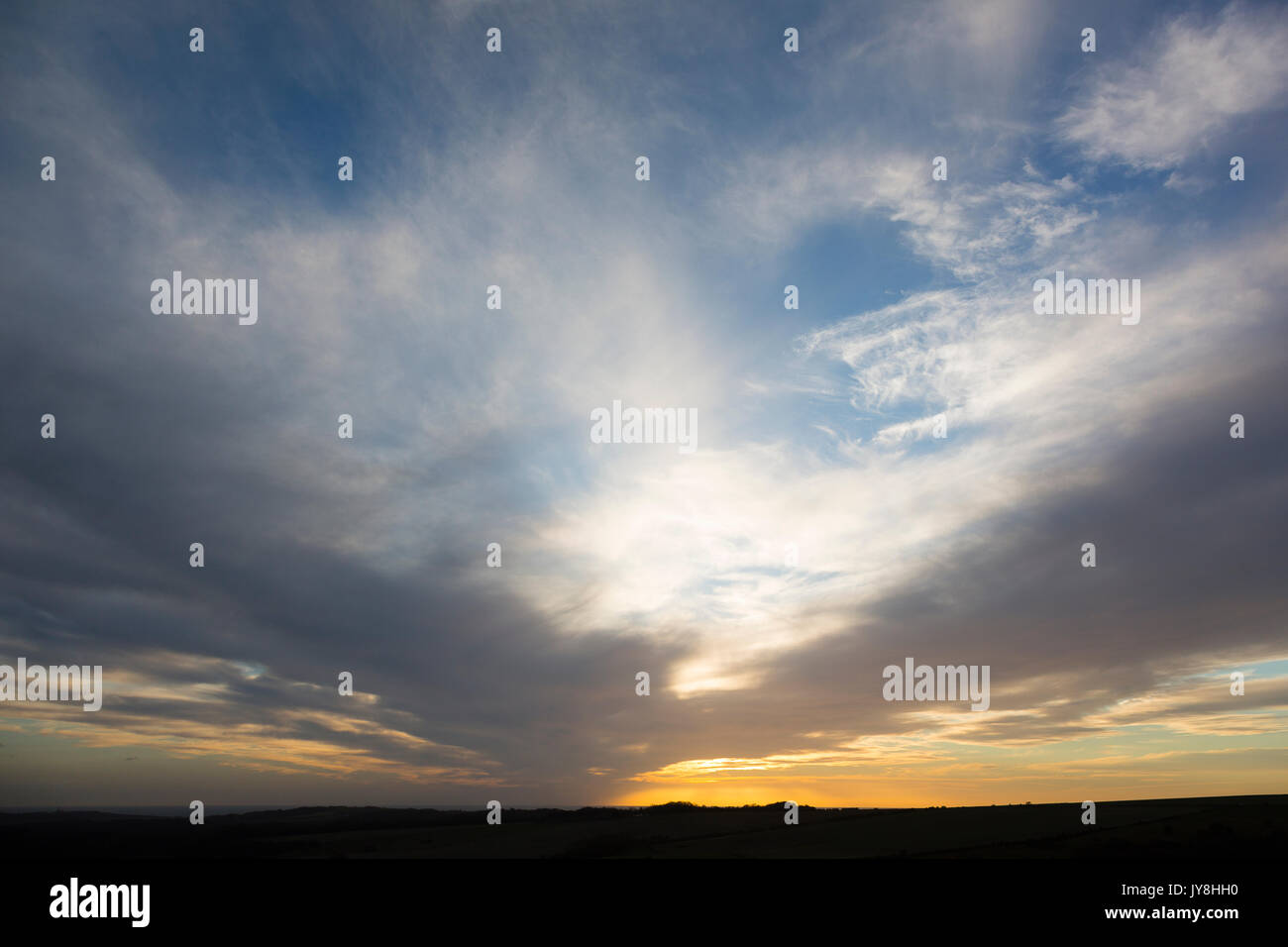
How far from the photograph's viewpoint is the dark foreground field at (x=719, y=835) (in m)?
72.8

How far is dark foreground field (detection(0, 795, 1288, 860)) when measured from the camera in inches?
2864

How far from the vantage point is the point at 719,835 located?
95.3 meters
